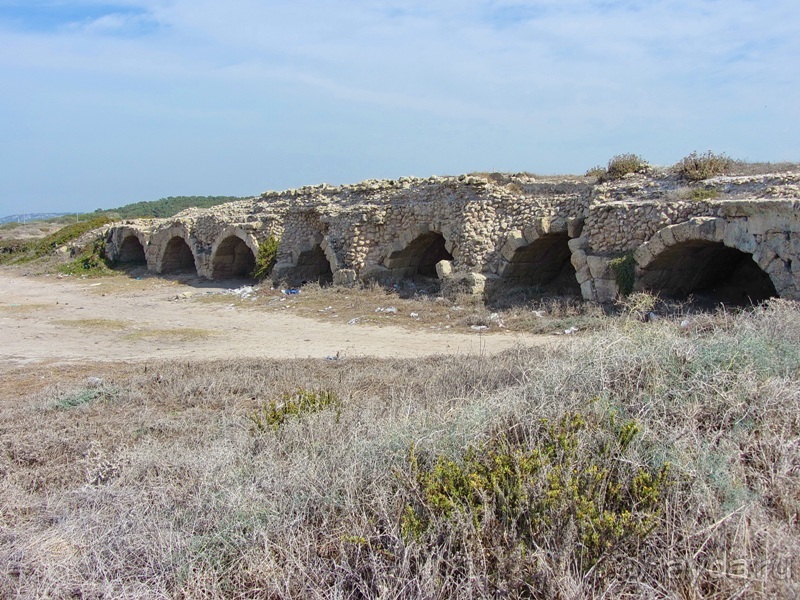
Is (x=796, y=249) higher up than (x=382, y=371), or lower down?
higher up

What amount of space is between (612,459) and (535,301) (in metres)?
8.78

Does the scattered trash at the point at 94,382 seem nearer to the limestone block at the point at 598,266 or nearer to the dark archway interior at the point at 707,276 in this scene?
the limestone block at the point at 598,266

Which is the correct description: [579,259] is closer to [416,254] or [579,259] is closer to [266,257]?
[416,254]

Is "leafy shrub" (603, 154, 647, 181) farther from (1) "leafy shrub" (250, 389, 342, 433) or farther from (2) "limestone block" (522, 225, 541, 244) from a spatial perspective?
(1) "leafy shrub" (250, 389, 342, 433)

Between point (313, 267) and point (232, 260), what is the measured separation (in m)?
3.91

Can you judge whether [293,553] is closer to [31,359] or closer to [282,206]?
[31,359]

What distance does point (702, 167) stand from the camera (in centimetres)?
1122

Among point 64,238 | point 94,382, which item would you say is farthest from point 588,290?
point 64,238

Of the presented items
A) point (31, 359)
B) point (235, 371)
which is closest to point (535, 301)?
point (235, 371)

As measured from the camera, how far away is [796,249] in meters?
8.90

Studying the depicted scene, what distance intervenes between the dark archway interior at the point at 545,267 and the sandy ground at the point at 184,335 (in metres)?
2.81

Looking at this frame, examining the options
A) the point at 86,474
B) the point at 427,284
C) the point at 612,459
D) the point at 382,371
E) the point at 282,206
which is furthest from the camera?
the point at 282,206

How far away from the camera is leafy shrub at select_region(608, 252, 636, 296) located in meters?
10.8

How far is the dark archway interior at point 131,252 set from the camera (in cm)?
2522
